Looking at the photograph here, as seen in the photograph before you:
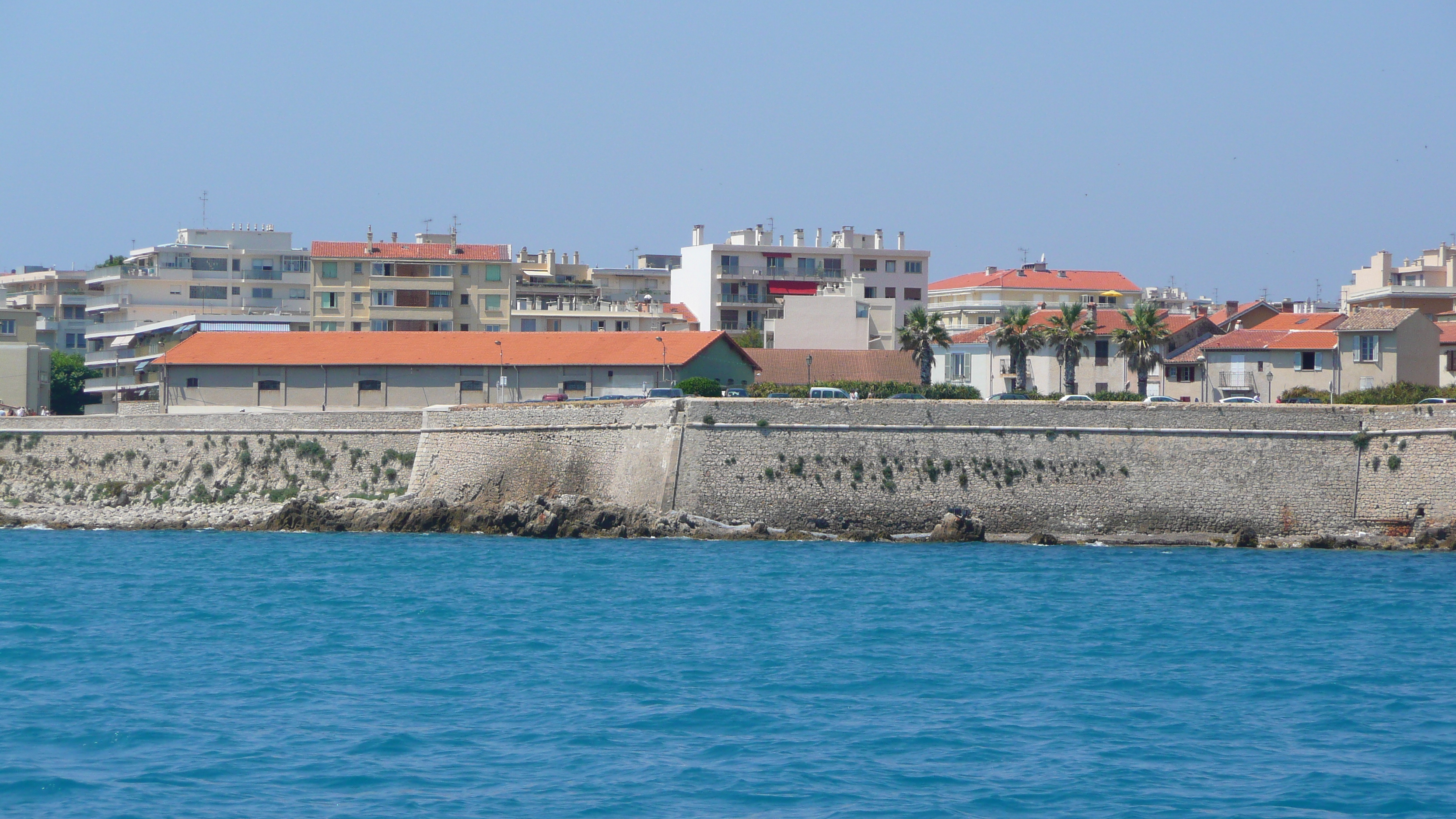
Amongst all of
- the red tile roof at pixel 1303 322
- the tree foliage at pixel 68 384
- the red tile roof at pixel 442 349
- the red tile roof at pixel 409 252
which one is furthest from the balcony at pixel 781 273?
the tree foliage at pixel 68 384

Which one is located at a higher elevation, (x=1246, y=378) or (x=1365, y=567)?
(x=1246, y=378)

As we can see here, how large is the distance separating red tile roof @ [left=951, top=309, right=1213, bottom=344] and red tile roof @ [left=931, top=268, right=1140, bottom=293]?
21.5 m

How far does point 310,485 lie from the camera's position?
176ft

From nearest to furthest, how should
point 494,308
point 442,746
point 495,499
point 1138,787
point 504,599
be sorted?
point 1138,787, point 442,746, point 504,599, point 495,499, point 494,308

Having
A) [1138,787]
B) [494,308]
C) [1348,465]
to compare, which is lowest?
[1138,787]

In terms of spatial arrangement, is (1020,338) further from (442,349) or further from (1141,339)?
(442,349)

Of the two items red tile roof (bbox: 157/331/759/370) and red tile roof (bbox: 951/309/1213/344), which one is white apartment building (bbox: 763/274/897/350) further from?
red tile roof (bbox: 157/331/759/370)

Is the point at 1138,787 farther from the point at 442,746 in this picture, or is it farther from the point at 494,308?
the point at 494,308

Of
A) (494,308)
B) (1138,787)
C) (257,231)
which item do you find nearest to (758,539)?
(1138,787)

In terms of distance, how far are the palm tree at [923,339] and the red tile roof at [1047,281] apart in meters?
31.0

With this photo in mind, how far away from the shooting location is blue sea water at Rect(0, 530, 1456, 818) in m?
21.0

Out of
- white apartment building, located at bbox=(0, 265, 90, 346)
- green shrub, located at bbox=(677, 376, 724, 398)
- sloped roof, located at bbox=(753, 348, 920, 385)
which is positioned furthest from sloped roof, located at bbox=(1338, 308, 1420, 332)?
white apartment building, located at bbox=(0, 265, 90, 346)

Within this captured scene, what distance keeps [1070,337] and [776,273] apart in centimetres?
3316

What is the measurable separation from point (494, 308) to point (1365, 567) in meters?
49.0
